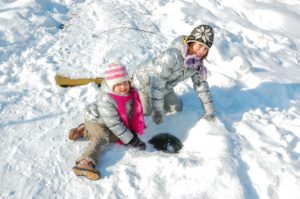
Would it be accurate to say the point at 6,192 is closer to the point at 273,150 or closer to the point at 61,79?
the point at 61,79

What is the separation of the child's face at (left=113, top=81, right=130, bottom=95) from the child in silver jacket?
57 centimetres

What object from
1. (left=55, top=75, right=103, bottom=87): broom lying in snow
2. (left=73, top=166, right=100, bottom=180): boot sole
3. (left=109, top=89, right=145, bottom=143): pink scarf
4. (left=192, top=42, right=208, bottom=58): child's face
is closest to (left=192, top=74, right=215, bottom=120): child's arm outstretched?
(left=192, top=42, right=208, bottom=58): child's face

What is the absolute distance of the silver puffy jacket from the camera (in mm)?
4602

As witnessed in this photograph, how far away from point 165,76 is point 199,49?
0.52m

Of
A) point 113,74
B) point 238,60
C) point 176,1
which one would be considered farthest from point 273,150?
point 176,1

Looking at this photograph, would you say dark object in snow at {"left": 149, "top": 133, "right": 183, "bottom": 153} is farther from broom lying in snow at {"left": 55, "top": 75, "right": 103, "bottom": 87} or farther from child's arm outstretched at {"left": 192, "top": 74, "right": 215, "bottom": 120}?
broom lying in snow at {"left": 55, "top": 75, "right": 103, "bottom": 87}

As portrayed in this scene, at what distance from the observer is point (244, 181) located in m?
3.89

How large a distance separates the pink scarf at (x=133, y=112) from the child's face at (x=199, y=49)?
0.85 m

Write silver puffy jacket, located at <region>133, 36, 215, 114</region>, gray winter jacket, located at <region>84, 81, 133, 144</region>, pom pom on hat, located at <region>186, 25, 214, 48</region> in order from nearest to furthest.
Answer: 1. gray winter jacket, located at <region>84, 81, 133, 144</region>
2. pom pom on hat, located at <region>186, 25, 214, 48</region>
3. silver puffy jacket, located at <region>133, 36, 215, 114</region>

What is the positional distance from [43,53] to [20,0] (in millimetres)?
2492

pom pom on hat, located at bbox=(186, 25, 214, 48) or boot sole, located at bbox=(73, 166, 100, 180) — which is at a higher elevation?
pom pom on hat, located at bbox=(186, 25, 214, 48)

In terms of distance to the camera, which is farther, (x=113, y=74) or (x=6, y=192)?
(x=113, y=74)

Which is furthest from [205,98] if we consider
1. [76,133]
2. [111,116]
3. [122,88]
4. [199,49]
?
[76,133]

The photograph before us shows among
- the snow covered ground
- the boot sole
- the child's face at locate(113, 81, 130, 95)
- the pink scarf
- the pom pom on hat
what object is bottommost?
the snow covered ground
